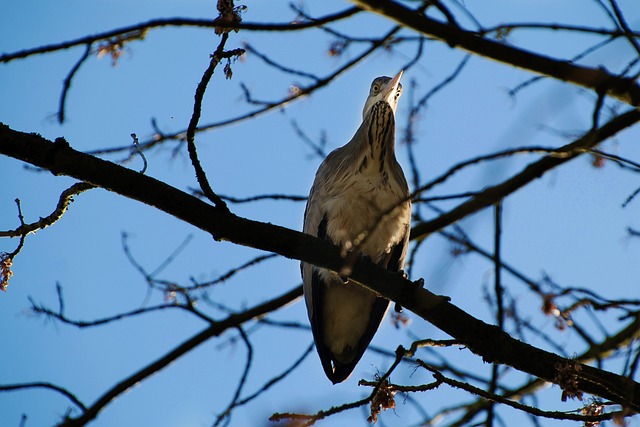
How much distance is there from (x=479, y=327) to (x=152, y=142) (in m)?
2.28

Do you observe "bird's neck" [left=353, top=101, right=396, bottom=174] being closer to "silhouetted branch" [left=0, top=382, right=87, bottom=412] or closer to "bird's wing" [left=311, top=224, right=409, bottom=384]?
"bird's wing" [left=311, top=224, right=409, bottom=384]

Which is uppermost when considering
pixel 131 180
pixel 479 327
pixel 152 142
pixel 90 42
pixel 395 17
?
pixel 152 142

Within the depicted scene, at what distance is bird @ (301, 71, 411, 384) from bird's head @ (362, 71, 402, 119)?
19.2 inches

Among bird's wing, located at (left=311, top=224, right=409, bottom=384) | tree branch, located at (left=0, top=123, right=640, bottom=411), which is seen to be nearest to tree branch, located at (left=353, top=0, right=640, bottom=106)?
tree branch, located at (left=0, top=123, right=640, bottom=411)

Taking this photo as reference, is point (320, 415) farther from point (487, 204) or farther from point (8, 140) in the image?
point (8, 140)

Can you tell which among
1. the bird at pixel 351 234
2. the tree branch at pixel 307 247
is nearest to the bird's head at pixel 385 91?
the bird at pixel 351 234

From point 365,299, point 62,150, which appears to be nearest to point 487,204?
point 62,150

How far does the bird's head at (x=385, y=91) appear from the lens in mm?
4855

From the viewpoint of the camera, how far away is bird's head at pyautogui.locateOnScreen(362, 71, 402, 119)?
15.9 ft

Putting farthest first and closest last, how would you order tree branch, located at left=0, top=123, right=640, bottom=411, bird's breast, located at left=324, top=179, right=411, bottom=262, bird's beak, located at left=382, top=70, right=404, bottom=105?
bird's beak, located at left=382, top=70, right=404, bottom=105
bird's breast, located at left=324, top=179, right=411, bottom=262
tree branch, located at left=0, top=123, right=640, bottom=411

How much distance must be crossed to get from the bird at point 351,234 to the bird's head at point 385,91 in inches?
19.2

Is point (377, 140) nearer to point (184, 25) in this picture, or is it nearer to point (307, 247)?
point (307, 247)

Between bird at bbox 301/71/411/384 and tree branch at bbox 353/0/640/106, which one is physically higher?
bird at bbox 301/71/411/384

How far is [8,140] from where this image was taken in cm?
248
